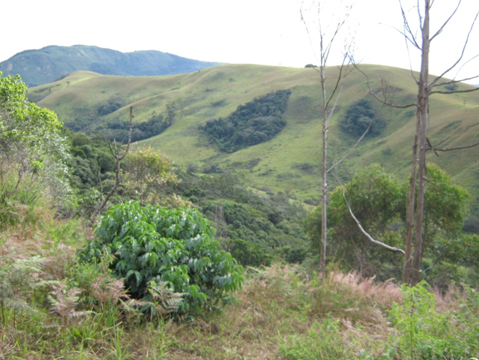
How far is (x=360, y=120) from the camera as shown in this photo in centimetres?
8188

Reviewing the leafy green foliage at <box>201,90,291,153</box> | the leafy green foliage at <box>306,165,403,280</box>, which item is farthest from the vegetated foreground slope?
the leafy green foliage at <box>306,165,403,280</box>

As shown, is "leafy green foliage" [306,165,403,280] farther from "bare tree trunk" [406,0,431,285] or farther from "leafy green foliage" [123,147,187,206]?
"bare tree trunk" [406,0,431,285]

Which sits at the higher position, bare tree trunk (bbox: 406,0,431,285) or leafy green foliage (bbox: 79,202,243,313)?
bare tree trunk (bbox: 406,0,431,285)

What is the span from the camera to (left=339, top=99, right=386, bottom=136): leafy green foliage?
265 ft

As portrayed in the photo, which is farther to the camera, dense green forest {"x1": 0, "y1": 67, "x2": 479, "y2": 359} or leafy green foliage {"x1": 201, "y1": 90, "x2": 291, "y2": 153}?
leafy green foliage {"x1": 201, "y1": 90, "x2": 291, "y2": 153}

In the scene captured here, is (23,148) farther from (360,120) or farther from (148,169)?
(360,120)

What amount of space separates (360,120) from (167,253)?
8455 cm

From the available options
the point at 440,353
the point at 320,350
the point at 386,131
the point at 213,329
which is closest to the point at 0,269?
the point at 213,329

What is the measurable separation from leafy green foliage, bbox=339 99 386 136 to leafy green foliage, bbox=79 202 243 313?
269 feet

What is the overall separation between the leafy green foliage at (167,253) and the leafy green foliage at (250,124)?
8745 cm

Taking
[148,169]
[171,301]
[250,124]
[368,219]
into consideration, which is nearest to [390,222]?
[368,219]

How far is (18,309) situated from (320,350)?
97.0 inches

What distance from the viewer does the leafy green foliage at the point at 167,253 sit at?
11.1 feet

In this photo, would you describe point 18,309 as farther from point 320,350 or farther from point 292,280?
point 292,280
